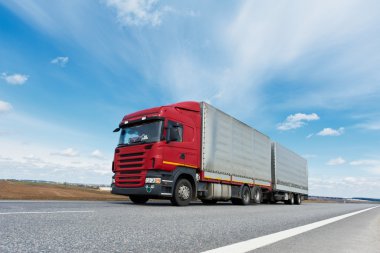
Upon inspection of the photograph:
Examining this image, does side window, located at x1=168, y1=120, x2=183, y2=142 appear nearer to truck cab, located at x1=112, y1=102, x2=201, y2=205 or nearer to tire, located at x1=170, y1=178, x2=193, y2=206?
truck cab, located at x1=112, y1=102, x2=201, y2=205

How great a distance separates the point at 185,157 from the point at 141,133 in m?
1.73

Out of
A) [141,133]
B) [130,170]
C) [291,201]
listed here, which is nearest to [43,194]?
[130,170]

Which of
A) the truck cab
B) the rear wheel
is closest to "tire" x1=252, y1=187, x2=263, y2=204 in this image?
the truck cab

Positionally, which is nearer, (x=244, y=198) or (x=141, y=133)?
(x=141, y=133)

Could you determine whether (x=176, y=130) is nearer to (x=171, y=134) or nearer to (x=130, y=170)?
(x=171, y=134)

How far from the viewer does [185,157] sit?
11.2 metres

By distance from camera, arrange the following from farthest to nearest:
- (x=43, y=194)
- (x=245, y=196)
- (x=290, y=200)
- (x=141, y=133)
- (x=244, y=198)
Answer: (x=290, y=200) < (x=43, y=194) < (x=245, y=196) < (x=244, y=198) < (x=141, y=133)

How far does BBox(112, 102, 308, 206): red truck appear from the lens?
10.2 meters

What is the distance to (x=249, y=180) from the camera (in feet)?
51.5

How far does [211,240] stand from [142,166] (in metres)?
6.60

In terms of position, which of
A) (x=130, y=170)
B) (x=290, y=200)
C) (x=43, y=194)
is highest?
(x=130, y=170)

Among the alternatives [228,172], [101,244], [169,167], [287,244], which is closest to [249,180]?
[228,172]

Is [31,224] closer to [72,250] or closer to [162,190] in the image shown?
[72,250]

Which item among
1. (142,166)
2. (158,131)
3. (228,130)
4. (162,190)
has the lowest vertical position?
(162,190)
